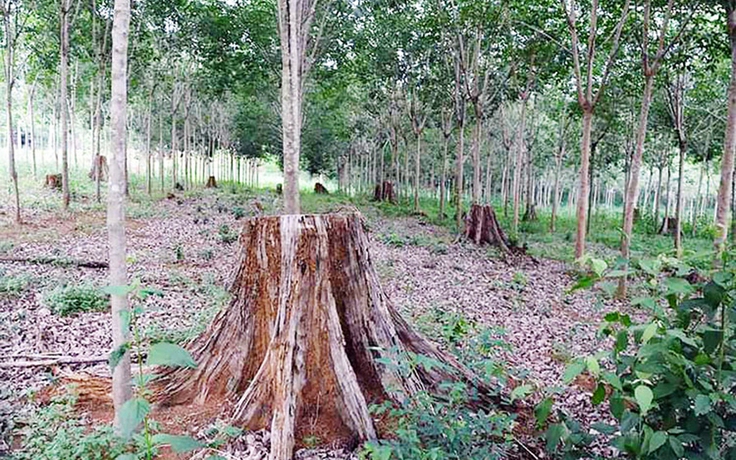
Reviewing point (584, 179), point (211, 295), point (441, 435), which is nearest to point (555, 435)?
point (441, 435)

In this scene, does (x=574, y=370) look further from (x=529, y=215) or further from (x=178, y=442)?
(x=529, y=215)

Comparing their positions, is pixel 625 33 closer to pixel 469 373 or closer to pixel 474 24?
pixel 474 24

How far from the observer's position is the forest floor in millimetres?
4359

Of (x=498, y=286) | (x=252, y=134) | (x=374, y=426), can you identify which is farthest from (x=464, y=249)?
(x=252, y=134)

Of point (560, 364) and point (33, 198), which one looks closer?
point (560, 364)

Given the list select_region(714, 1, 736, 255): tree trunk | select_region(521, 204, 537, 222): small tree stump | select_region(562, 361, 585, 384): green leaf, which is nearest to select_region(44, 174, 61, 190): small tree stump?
select_region(521, 204, 537, 222): small tree stump

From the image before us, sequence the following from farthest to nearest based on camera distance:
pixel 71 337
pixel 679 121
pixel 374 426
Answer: pixel 679 121, pixel 71 337, pixel 374 426

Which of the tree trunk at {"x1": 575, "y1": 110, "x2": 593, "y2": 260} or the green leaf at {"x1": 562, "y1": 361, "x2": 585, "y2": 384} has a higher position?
the tree trunk at {"x1": 575, "y1": 110, "x2": 593, "y2": 260}

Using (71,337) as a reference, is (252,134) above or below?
above

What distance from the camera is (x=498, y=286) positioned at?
30.2 ft

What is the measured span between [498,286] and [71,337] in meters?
7.22

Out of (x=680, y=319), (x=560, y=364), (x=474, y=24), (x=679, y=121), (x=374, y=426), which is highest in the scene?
(x=474, y=24)

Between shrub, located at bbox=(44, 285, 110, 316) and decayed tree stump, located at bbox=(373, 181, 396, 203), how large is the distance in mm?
22202

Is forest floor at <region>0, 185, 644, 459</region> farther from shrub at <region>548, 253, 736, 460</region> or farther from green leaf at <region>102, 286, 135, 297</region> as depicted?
green leaf at <region>102, 286, 135, 297</region>
